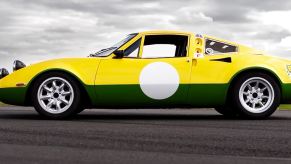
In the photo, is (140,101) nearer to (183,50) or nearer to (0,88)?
(183,50)

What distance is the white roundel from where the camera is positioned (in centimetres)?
757

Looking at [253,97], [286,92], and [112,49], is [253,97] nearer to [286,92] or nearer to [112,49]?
[286,92]

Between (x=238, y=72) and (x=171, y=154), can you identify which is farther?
(x=238, y=72)

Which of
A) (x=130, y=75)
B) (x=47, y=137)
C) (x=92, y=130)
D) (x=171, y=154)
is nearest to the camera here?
(x=171, y=154)

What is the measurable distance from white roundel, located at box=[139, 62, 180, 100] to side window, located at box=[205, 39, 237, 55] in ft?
2.38

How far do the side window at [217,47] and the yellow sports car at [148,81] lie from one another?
18mm

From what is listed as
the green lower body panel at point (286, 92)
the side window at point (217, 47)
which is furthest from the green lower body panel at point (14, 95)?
the green lower body panel at point (286, 92)

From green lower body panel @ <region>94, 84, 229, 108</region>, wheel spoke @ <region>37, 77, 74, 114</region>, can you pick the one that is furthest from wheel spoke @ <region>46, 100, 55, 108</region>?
green lower body panel @ <region>94, 84, 229, 108</region>

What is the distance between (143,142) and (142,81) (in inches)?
98.9

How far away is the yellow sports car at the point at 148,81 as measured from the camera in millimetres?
7566

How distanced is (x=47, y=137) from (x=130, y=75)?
235 centimetres

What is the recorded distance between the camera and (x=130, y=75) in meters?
7.57

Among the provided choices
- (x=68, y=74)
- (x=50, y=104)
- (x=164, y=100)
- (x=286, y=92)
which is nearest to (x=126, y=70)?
(x=164, y=100)

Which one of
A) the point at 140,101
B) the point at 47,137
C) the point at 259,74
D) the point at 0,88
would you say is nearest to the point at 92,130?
the point at 47,137
